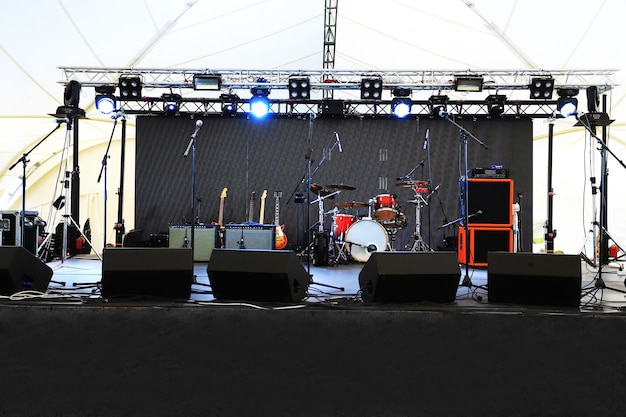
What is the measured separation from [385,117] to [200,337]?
7483mm

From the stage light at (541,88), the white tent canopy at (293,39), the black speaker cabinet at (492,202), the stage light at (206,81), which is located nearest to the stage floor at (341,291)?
the black speaker cabinet at (492,202)

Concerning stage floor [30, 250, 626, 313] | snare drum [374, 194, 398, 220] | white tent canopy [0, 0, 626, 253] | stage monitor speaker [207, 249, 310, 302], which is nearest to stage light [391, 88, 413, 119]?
white tent canopy [0, 0, 626, 253]

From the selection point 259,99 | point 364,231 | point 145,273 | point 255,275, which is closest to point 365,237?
point 364,231

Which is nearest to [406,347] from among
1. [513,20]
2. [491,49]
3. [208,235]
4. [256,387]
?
[256,387]

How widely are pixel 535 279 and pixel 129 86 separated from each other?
6.71 meters

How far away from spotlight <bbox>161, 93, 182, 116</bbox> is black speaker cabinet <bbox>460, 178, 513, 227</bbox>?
5245 mm

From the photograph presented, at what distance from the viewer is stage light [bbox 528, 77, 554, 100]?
7.30 m

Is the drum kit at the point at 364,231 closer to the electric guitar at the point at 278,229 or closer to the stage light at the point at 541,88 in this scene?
the electric guitar at the point at 278,229

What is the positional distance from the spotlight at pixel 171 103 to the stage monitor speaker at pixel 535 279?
6.83 meters

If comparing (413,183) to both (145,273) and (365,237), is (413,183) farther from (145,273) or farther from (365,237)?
(145,273)

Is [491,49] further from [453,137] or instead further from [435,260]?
[435,260]

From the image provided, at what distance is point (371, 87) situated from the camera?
746cm

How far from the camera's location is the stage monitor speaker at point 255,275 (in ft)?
9.32

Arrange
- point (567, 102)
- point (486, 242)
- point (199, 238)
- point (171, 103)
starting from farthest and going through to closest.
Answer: point (171, 103), point (567, 102), point (199, 238), point (486, 242)
